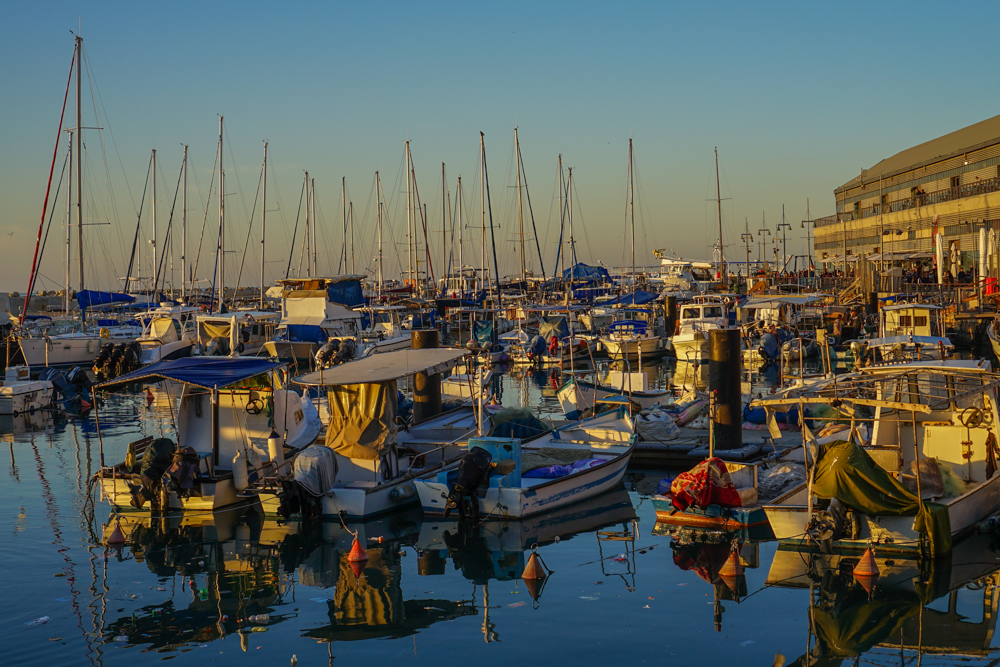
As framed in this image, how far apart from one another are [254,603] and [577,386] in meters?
14.7

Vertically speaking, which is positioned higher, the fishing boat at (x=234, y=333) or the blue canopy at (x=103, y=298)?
the blue canopy at (x=103, y=298)

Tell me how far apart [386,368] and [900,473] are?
9.62m

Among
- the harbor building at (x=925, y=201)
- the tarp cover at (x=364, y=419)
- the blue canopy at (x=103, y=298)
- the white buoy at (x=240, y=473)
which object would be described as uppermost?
the harbor building at (x=925, y=201)

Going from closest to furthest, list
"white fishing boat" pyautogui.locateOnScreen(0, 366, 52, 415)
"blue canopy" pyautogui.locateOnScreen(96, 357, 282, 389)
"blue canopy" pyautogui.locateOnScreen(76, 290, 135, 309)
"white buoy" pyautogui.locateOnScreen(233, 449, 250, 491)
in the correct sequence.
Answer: "blue canopy" pyautogui.locateOnScreen(96, 357, 282, 389) → "white buoy" pyautogui.locateOnScreen(233, 449, 250, 491) → "white fishing boat" pyautogui.locateOnScreen(0, 366, 52, 415) → "blue canopy" pyautogui.locateOnScreen(76, 290, 135, 309)

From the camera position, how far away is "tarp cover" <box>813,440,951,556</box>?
1270cm

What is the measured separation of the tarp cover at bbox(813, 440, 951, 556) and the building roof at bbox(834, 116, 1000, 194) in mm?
48396

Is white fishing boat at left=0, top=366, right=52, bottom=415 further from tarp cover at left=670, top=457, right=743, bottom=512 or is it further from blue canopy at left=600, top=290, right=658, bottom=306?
blue canopy at left=600, top=290, right=658, bottom=306

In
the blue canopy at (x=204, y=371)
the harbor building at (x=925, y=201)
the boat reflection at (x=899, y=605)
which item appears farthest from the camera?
the harbor building at (x=925, y=201)

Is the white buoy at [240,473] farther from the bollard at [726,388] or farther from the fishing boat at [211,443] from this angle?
the bollard at [726,388]

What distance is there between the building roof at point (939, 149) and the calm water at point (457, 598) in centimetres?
4972

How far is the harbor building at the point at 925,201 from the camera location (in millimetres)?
53750

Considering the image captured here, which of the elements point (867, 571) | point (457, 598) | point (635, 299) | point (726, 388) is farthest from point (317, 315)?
point (867, 571)

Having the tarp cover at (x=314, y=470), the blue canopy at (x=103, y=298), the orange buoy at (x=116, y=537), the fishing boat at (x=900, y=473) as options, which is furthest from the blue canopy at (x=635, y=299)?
the orange buoy at (x=116, y=537)

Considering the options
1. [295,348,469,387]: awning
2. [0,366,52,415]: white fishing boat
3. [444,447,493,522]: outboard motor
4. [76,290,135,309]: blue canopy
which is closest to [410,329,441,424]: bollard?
[295,348,469,387]: awning
